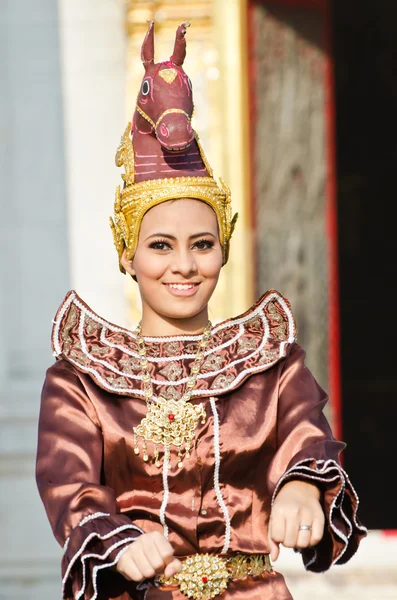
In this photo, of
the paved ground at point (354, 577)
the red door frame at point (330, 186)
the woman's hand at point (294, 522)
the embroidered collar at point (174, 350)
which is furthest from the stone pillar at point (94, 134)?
the woman's hand at point (294, 522)

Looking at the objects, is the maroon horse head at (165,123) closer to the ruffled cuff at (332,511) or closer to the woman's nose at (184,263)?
the woman's nose at (184,263)

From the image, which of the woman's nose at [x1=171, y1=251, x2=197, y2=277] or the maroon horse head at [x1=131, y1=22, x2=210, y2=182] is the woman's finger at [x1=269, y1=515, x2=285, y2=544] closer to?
the woman's nose at [x1=171, y1=251, x2=197, y2=277]

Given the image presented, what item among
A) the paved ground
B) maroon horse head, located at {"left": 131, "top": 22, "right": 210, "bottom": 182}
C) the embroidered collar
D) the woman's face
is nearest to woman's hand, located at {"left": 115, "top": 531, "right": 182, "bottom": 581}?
the embroidered collar

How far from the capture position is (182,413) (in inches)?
99.8

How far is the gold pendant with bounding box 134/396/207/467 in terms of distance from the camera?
8.25 ft

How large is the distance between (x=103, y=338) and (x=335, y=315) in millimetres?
3025

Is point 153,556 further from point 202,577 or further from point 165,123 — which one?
point 165,123

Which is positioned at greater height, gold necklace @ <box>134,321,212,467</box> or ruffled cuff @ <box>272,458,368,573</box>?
gold necklace @ <box>134,321,212,467</box>

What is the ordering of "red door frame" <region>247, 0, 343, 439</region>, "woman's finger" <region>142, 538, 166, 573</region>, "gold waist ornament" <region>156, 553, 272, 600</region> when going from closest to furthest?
"woman's finger" <region>142, 538, 166, 573</region>
"gold waist ornament" <region>156, 553, 272, 600</region>
"red door frame" <region>247, 0, 343, 439</region>

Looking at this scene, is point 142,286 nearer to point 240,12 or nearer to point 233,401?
point 233,401

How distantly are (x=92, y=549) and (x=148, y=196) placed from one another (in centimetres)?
75

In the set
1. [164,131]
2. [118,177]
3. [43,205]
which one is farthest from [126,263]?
[43,205]

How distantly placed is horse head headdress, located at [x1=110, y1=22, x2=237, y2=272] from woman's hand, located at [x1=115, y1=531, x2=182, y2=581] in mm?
694

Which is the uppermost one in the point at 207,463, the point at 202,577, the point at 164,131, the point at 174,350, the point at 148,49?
the point at 148,49
